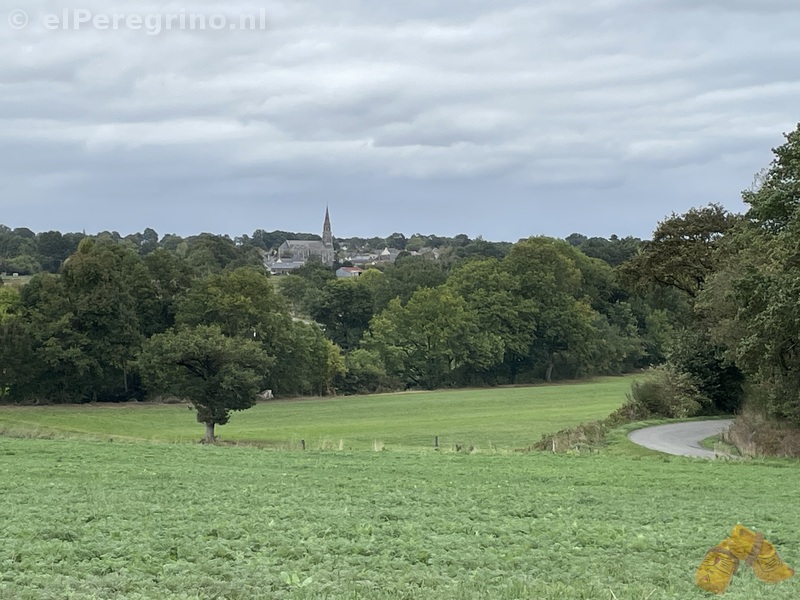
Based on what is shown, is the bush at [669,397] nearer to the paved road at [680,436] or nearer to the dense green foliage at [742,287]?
the dense green foliage at [742,287]

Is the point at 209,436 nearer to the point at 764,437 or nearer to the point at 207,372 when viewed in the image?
the point at 207,372

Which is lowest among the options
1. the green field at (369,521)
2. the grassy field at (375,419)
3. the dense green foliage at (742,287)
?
the grassy field at (375,419)

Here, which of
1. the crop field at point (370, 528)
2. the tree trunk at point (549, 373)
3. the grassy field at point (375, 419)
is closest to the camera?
the crop field at point (370, 528)

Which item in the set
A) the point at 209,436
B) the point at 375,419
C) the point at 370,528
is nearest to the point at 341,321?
the point at 375,419

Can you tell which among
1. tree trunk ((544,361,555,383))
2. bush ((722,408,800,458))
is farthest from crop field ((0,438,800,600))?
tree trunk ((544,361,555,383))

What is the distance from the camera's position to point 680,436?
41.0 meters

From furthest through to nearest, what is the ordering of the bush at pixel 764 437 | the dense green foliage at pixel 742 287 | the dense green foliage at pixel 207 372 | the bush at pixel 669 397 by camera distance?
the bush at pixel 669 397 < the dense green foliage at pixel 207 372 < the bush at pixel 764 437 < the dense green foliage at pixel 742 287

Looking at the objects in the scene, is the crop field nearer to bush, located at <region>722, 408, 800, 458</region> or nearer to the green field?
the green field

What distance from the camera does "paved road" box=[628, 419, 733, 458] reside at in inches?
1406

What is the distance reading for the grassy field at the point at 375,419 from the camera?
50.3m

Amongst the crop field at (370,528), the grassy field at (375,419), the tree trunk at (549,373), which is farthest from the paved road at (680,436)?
the tree trunk at (549,373)

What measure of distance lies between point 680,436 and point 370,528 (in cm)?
3012

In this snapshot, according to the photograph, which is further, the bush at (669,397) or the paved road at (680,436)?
the bush at (669,397)

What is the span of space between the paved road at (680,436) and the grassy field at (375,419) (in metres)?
6.60
